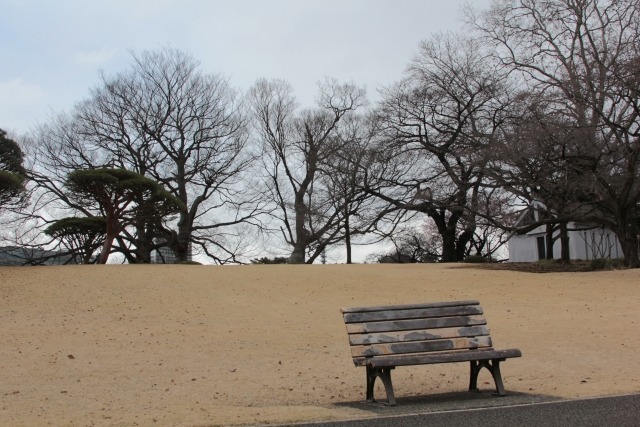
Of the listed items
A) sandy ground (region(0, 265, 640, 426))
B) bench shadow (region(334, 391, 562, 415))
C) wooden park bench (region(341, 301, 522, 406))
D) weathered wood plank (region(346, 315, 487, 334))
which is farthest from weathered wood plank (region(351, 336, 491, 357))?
sandy ground (region(0, 265, 640, 426))

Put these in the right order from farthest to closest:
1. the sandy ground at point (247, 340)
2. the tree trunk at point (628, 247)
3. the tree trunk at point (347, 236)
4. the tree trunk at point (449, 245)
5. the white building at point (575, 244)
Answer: the tree trunk at point (347, 236) < the white building at point (575, 244) < the tree trunk at point (449, 245) < the tree trunk at point (628, 247) < the sandy ground at point (247, 340)

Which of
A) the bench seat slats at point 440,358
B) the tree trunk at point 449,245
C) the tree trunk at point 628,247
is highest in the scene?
the tree trunk at point 449,245

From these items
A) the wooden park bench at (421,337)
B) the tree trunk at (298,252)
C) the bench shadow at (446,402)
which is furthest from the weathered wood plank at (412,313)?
the tree trunk at (298,252)

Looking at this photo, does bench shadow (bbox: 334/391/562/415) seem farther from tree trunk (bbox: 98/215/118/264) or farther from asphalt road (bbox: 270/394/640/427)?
tree trunk (bbox: 98/215/118/264)

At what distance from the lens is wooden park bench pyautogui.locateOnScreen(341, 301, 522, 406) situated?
7305 mm

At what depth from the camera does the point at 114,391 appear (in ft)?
27.0

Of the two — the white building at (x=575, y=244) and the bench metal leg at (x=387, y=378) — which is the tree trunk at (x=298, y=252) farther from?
the bench metal leg at (x=387, y=378)

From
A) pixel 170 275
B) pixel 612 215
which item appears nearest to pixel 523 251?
pixel 612 215

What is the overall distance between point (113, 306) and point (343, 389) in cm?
900

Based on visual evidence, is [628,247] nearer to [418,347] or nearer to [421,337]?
[421,337]

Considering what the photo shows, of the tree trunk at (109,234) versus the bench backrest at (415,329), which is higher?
the tree trunk at (109,234)

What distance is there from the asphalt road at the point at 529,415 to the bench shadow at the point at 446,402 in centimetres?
2

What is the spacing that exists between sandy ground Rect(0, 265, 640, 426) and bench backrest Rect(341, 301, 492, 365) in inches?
29.7

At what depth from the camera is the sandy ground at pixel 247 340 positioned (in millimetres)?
7586
